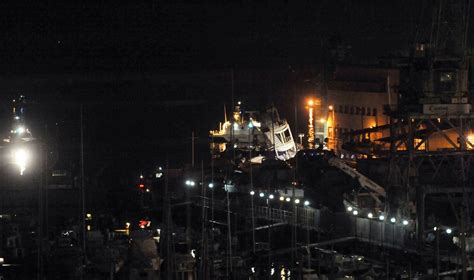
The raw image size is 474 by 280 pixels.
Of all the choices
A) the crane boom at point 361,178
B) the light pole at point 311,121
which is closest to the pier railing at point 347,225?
the crane boom at point 361,178

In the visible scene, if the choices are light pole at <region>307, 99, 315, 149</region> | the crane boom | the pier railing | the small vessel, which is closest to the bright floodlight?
the small vessel

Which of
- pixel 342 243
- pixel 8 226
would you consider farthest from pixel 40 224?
pixel 342 243

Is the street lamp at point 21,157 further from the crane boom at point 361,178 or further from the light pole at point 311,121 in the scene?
the light pole at point 311,121

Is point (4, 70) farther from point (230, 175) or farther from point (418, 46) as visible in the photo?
point (418, 46)

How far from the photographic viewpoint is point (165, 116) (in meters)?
61.4

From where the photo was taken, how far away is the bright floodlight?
36656mm

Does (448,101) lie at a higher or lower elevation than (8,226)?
higher

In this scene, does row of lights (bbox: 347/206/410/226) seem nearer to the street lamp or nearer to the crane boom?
the crane boom

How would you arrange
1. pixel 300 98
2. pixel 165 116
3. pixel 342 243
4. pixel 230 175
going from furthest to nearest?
pixel 165 116 → pixel 300 98 → pixel 230 175 → pixel 342 243

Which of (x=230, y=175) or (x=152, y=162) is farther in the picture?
(x=152, y=162)

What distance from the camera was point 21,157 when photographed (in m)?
37.2

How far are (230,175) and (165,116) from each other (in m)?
26.4

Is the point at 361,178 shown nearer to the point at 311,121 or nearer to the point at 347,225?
the point at 347,225

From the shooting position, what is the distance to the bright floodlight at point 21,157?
36656 millimetres
